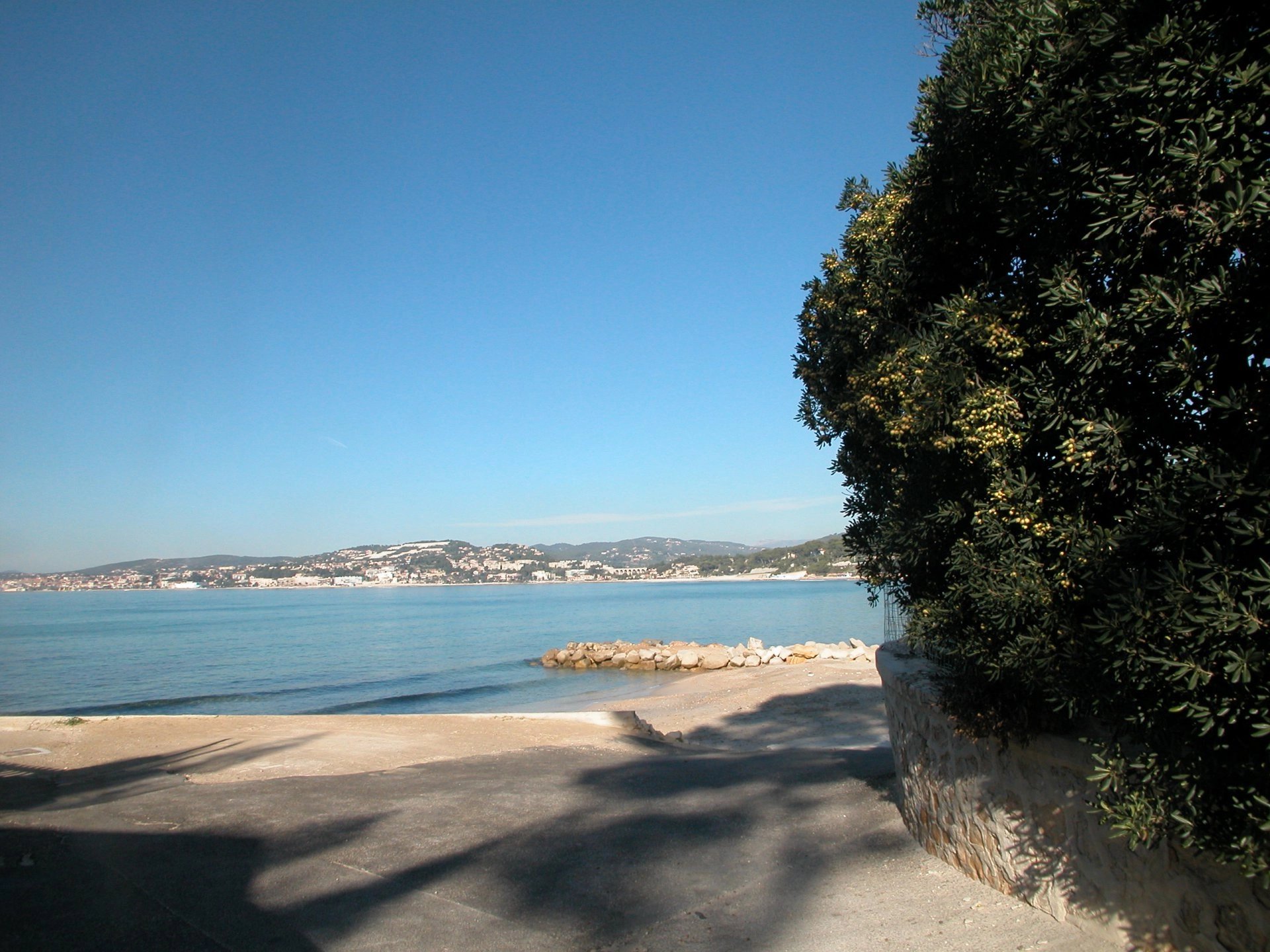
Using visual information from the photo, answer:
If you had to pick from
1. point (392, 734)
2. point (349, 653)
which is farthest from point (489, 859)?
point (349, 653)

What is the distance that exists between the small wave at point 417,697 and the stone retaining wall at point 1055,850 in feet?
90.6

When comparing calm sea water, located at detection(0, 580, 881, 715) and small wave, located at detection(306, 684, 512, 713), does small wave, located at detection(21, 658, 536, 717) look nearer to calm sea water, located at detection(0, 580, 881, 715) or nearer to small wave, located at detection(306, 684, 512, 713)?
small wave, located at detection(306, 684, 512, 713)

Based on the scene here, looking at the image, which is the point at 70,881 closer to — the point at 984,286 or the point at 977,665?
the point at 977,665

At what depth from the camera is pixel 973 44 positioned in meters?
5.23

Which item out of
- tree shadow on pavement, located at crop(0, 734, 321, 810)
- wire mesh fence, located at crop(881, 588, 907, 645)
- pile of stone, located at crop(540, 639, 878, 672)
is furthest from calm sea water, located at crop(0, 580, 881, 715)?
wire mesh fence, located at crop(881, 588, 907, 645)

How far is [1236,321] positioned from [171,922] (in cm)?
657

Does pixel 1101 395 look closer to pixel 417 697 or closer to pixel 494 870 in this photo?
pixel 494 870

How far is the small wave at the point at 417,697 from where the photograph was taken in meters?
31.2

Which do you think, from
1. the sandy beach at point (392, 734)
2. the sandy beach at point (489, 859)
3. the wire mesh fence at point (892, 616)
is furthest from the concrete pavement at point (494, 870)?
the sandy beach at point (392, 734)

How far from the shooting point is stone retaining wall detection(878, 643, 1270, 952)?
13.1 feet

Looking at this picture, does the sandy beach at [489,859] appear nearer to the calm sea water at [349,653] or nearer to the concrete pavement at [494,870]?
the concrete pavement at [494,870]

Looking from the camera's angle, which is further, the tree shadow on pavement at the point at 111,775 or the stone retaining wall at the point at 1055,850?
the tree shadow on pavement at the point at 111,775

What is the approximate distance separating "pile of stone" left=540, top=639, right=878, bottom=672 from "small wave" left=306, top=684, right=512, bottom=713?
6.78 m

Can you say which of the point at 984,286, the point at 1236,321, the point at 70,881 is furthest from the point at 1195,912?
the point at 70,881
